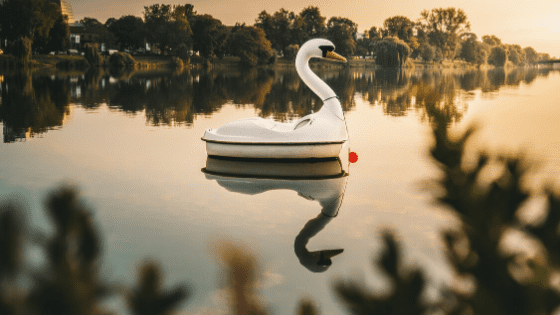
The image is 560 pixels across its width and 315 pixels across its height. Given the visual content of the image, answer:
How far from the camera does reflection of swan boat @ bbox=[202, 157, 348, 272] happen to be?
8.96 metres

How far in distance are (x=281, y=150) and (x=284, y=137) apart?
30 cm

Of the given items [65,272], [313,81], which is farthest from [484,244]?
[313,81]

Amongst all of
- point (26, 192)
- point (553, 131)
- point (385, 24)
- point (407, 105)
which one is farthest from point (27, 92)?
point (385, 24)

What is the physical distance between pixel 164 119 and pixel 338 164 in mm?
9923

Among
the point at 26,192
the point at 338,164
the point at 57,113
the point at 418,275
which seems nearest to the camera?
the point at 418,275

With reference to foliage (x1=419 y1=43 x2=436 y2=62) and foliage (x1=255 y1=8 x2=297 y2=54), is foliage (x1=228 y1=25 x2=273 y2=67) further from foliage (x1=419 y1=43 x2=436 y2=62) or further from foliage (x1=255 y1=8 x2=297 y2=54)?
foliage (x1=419 y1=43 x2=436 y2=62)

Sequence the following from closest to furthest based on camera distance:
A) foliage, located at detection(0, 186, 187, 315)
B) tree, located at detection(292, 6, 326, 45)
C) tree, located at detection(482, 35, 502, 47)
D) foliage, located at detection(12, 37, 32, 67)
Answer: foliage, located at detection(0, 186, 187, 315), foliage, located at detection(12, 37, 32, 67), tree, located at detection(292, 6, 326, 45), tree, located at detection(482, 35, 502, 47)

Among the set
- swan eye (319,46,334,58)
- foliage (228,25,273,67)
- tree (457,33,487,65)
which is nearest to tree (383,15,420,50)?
tree (457,33,487,65)

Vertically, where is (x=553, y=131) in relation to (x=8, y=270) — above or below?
below

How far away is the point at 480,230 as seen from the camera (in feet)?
3.32

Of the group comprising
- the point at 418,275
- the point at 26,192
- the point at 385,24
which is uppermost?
the point at 385,24

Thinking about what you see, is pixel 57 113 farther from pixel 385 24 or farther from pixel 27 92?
pixel 385 24

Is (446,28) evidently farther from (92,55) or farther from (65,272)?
(65,272)

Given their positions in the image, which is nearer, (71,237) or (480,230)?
(71,237)
